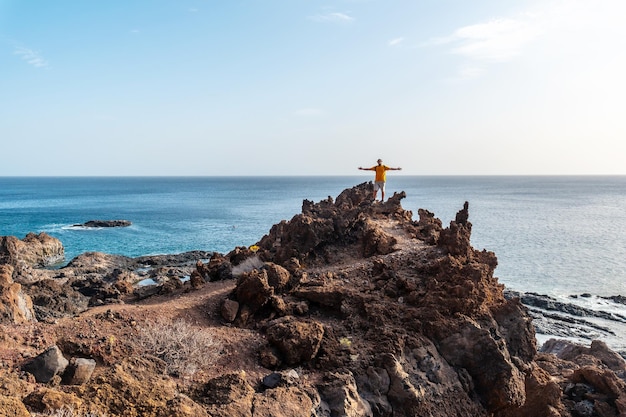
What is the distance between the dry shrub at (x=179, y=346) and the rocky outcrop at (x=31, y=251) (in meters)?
32.9

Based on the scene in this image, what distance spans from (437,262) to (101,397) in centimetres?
944

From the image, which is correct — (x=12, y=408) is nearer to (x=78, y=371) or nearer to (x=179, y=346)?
(x=78, y=371)

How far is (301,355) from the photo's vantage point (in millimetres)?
9766

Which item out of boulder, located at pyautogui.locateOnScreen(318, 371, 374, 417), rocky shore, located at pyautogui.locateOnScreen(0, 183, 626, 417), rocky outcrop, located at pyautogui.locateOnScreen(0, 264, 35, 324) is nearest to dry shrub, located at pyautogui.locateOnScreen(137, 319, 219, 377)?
rocky shore, located at pyautogui.locateOnScreen(0, 183, 626, 417)

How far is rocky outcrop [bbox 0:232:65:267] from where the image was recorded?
37.6 metres

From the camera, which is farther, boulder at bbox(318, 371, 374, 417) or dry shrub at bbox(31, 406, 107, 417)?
boulder at bbox(318, 371, 374, 417)

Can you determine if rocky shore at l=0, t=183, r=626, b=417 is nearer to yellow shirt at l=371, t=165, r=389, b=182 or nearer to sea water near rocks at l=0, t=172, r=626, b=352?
yellow shirt at l=371, t=165, r=389, b=182

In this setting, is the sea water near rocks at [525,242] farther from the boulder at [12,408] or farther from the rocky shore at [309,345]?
the boulder at [12,408]

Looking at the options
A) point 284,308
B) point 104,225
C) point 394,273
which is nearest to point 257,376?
point 284,308

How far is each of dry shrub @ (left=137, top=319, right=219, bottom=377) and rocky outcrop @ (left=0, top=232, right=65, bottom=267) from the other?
108 feet

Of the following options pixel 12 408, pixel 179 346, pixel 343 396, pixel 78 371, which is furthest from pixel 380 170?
pixel 12 408

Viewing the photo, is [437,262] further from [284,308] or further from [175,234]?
[175,234]

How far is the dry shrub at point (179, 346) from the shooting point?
8594 mm

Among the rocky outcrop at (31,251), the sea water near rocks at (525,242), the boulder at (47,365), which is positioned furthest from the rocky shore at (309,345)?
the rocky outcrop at (31,251)
